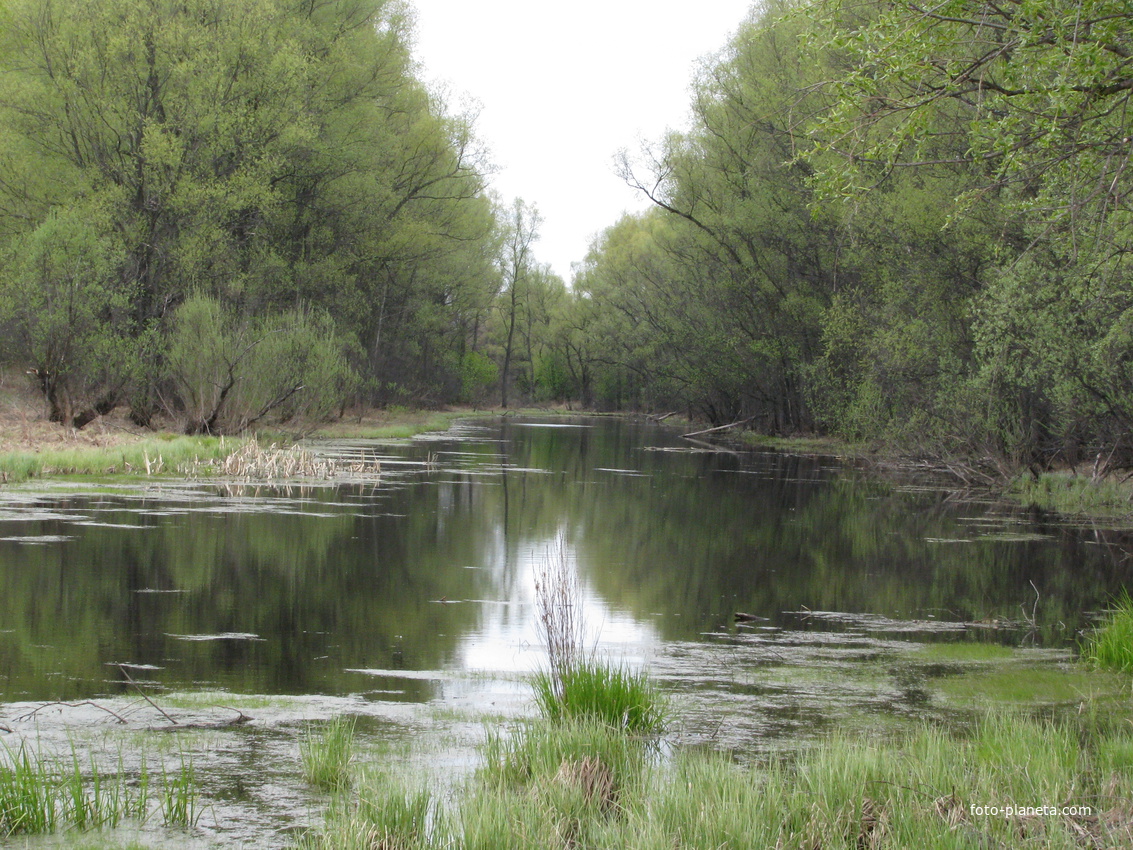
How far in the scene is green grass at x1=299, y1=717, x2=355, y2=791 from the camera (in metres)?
5.73

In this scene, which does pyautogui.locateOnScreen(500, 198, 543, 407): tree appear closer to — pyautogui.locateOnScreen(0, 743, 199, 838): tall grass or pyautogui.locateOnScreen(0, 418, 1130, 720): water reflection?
pyautogui.locateOnScreen(0, 418, 1130, 720): water reflection

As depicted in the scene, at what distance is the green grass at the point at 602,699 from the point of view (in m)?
6.65

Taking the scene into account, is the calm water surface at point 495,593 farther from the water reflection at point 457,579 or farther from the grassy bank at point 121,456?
the grassy bank at point 121,456

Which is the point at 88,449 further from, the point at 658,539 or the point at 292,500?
the point at 658,539

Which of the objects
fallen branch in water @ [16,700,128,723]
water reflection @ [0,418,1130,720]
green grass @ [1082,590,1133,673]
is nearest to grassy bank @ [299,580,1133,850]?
fallen branch in water @ [16,700,128,723]

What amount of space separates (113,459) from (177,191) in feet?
34.0

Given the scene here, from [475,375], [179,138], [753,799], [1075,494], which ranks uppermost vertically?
[179,138]

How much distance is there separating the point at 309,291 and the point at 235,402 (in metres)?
10.4

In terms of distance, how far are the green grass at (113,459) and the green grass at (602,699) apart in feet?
48.3

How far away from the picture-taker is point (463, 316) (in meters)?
73.2

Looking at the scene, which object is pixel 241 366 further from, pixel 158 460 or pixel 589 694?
pixel 589 694

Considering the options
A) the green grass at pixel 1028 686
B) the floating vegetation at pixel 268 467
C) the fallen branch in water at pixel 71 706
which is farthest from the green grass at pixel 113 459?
the green grass at pixel 1028 686

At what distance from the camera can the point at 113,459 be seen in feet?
69.4

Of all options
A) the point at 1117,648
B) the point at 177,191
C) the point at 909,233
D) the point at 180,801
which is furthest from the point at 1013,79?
the point at 177,191
